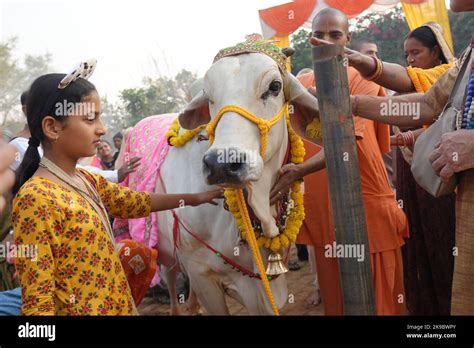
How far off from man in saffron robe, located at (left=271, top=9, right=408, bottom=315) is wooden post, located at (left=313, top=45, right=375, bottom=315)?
2.20ft

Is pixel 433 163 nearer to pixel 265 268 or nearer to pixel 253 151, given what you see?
pixel 253 151

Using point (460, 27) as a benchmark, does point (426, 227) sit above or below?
below

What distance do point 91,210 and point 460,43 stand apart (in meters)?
12.7

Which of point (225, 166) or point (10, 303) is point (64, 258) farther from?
point (225, 166)

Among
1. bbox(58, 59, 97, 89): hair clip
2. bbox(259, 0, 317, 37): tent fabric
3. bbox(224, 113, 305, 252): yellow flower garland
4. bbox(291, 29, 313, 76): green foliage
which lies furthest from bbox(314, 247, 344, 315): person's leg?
bbox(291, 29, 313, 76): green foliage

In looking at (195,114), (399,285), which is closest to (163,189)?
(195,114)

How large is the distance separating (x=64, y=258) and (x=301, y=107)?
52.3 inches

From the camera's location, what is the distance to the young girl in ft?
5.64

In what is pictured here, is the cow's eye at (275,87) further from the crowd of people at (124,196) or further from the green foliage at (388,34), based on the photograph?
the green foliage at (388,34)

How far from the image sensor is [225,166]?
1.95 m

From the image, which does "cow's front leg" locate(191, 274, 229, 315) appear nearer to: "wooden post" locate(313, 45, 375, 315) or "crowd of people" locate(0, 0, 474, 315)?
"crowd of people" locate(0, 0, 474, 315)

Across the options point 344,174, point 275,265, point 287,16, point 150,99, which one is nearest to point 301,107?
point 344,174

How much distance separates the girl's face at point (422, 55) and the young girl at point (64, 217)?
7.58ft

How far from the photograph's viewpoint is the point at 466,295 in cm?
181
